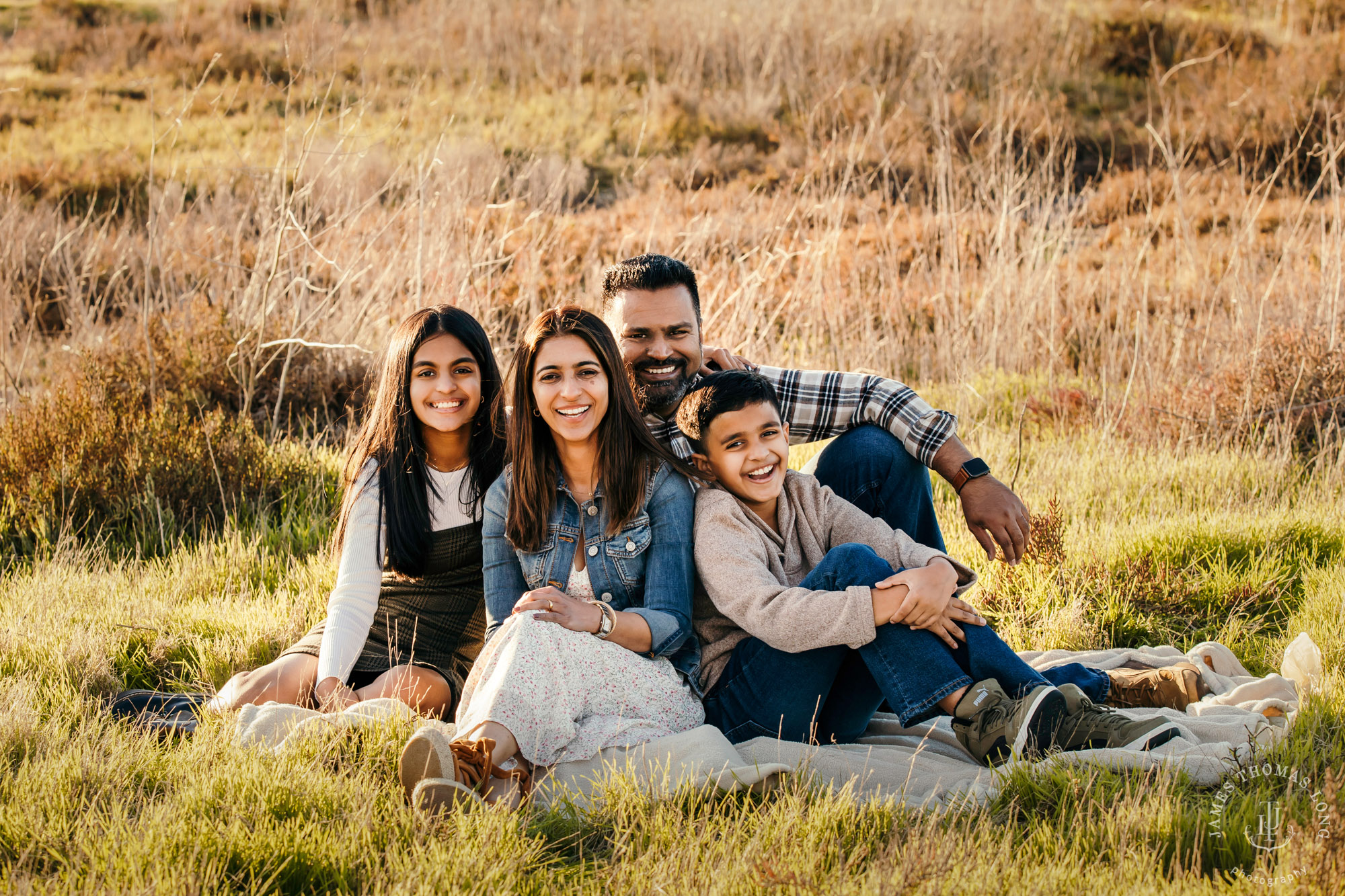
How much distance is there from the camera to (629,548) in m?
2.69

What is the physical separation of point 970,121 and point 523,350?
11388 mm

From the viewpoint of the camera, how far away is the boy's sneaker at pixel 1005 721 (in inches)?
90.5

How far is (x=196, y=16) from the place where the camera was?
17.2m

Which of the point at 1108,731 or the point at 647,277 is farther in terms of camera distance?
the point at 647,277

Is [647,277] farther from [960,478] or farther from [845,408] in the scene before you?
[960,478]

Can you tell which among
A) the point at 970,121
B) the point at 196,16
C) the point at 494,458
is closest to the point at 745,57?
the point at 970,121

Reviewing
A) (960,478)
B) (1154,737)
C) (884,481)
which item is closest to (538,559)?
(884,481)

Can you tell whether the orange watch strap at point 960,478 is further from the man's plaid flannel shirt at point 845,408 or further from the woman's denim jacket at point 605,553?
the woman's denim jacket at point 605,553

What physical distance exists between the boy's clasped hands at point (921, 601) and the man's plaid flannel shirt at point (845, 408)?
2.73 ft

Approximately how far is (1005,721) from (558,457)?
1.35 meters

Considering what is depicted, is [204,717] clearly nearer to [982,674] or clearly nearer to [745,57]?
[982,674]

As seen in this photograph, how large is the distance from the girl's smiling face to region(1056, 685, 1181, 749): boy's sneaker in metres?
1.81

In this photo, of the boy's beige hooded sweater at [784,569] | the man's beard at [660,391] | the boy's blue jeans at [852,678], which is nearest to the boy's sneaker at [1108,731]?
the boy's blue jeans at [852,678]

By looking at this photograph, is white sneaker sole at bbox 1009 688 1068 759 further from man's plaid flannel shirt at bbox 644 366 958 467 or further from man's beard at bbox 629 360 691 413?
man's beard at bbox 629 360 691 413
